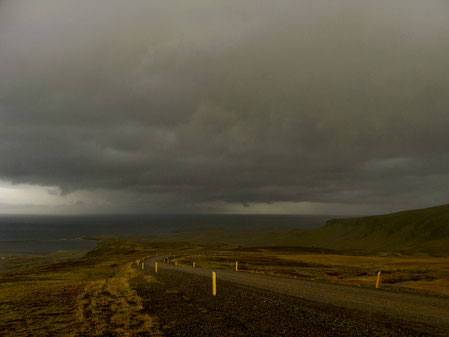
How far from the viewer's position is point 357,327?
11523mm

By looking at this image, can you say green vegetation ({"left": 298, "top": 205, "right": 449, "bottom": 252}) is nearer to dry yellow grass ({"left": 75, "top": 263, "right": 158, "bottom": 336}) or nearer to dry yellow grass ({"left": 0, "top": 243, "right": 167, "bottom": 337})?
dry yellow grass ({"left": 75, "top": 263, "right": 158, "bottom": 336})

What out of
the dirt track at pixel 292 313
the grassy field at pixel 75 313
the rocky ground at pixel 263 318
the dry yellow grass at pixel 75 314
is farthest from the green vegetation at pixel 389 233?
the dry yellow grass at pixel 75 314

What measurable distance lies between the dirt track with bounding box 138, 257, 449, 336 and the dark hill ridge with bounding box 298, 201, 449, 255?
118m

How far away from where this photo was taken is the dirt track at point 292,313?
11141mm

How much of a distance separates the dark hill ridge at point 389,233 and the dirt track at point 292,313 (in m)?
118

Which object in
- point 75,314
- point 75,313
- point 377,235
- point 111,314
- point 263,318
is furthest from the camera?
point 377,235

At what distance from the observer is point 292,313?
13.5m

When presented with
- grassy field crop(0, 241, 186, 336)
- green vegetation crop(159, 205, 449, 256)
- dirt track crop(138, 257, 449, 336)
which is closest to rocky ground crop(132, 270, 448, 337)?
dirt track crop(138, 257, 449, 336)

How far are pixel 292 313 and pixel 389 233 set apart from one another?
16091 centimetres

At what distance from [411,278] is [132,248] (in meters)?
86.9

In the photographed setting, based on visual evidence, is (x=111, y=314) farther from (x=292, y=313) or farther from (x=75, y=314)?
(x=292, y=313)

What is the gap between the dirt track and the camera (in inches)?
439

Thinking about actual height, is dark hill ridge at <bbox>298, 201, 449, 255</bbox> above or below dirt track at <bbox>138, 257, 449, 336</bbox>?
below

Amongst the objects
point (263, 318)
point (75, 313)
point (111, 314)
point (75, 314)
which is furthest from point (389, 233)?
point (75, 314)
